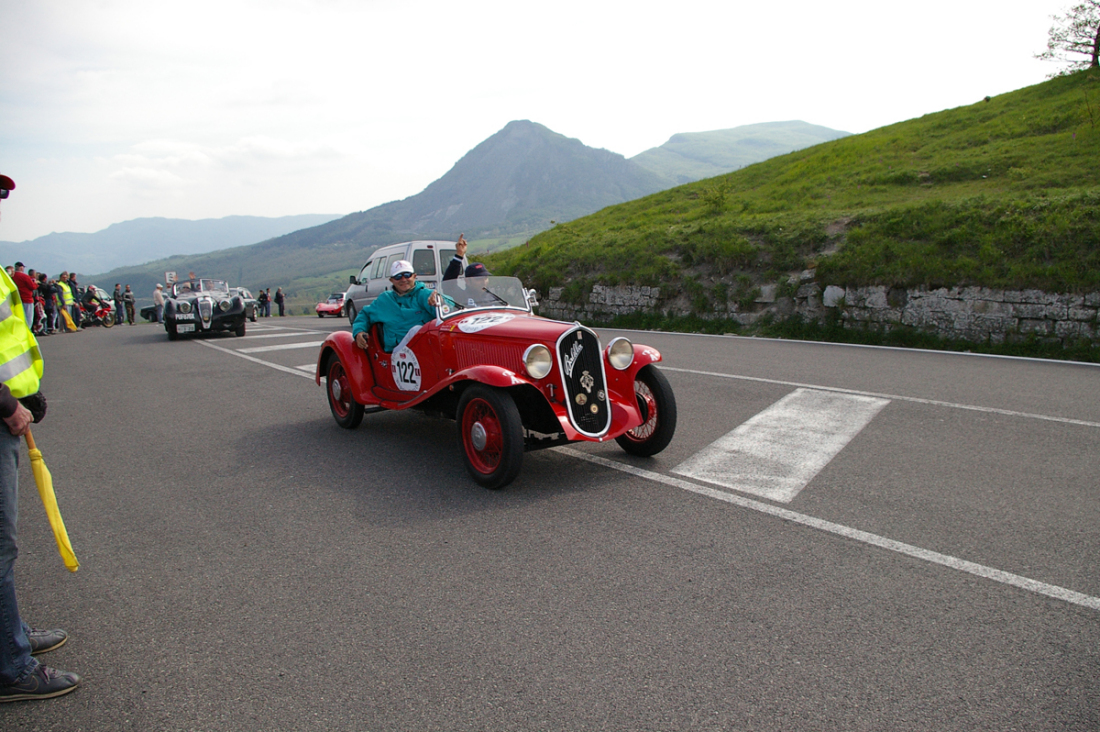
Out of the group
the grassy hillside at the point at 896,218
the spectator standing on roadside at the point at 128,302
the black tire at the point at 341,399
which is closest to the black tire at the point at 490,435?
the black tire at the point at 341,399

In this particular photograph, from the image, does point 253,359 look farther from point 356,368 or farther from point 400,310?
point 400,310

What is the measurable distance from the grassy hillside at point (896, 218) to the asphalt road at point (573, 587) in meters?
6.98

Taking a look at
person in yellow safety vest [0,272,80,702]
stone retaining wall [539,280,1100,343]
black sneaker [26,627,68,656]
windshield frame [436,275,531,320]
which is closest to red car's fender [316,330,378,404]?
windshield frame [436,275,531,320]

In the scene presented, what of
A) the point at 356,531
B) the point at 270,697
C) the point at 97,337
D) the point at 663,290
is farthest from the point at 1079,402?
the point at 97,337

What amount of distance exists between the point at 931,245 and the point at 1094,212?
2.55m

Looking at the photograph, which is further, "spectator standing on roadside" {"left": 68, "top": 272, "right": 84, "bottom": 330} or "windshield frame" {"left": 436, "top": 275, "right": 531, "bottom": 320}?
"spectator standing on roadside" {"left": 68, "top": 272, "right": 84, "bottom": 330}

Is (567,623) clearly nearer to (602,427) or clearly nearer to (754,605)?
(754,605)

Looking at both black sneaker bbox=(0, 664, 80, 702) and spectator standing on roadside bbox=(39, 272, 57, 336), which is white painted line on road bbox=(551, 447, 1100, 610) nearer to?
black sneaker bbox=(0, 664, 80, 702)

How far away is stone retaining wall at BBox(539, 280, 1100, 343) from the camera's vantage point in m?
10.5

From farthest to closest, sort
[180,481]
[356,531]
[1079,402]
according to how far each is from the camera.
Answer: [1079,402] → [180,481] → [356,531]

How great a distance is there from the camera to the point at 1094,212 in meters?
11.6

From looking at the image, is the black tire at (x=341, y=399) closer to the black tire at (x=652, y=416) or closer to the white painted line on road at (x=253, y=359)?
the black tire at (x=652, y=416)

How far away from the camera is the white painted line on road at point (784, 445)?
15.5 feet

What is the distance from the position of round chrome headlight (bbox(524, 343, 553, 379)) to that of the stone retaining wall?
9943mm
